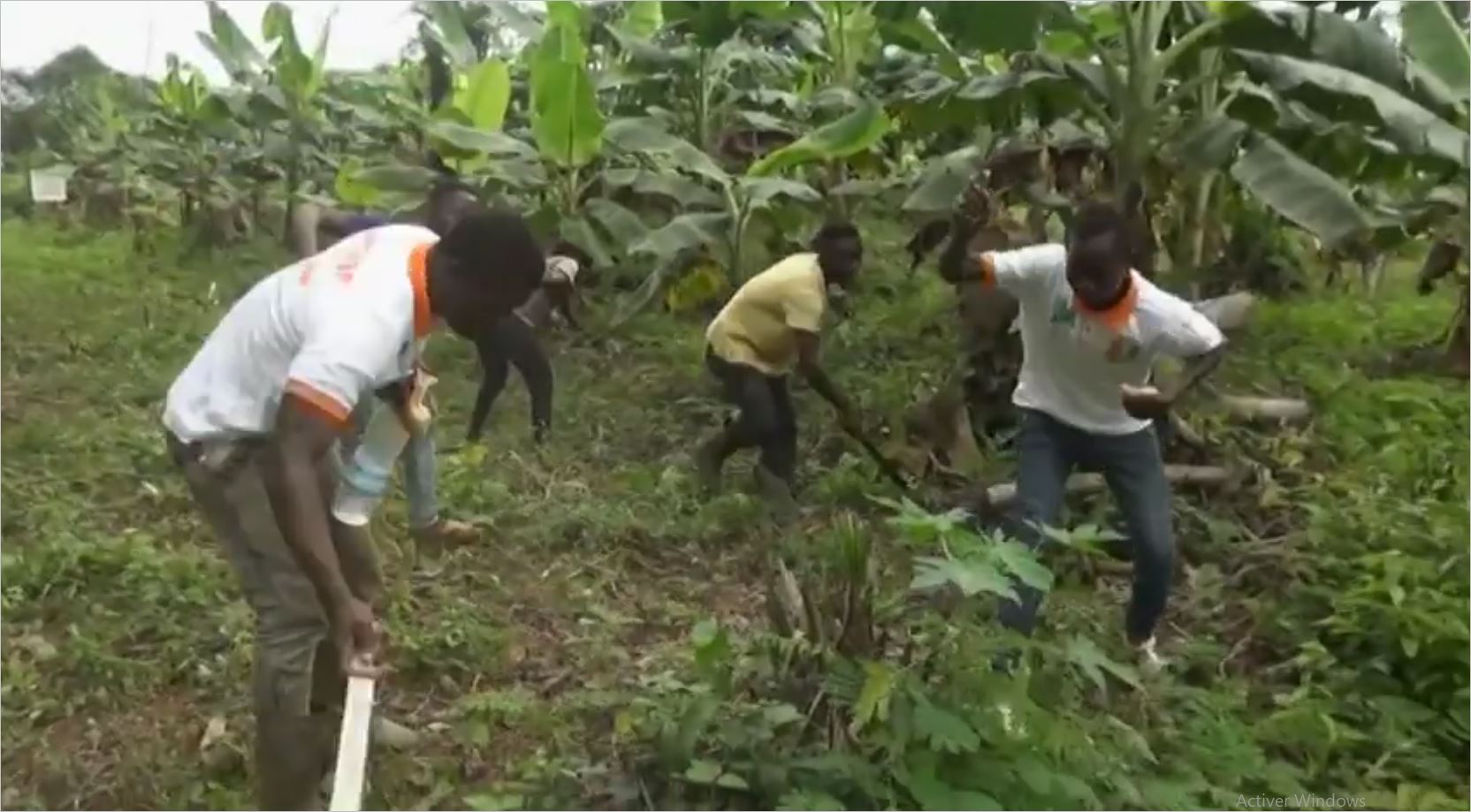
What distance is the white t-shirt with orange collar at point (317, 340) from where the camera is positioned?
1.67 m

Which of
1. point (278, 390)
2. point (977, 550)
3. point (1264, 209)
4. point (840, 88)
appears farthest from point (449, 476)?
point (1264, 209)

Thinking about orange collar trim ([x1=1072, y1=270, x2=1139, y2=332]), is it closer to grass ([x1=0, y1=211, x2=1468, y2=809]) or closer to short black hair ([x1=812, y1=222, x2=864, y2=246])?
grass ([x1=0, y1=211, x2=1468, y2=809])

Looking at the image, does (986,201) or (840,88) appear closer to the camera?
(986,201)

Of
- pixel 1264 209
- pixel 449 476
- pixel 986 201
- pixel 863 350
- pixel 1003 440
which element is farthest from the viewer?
pixel 1264 209

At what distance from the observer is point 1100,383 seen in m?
2.54

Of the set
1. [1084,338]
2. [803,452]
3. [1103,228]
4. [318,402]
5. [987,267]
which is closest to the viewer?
[318,402]

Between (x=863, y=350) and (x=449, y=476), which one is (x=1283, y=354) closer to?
(x=863, y=350)

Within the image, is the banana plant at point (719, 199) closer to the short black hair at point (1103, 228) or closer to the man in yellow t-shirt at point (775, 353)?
the man in yellow t-shirt at point (775, 353)

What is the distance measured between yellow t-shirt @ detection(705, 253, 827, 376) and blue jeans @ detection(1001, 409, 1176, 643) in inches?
26.6

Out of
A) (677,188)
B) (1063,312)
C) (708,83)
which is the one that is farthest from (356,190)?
(1063,312)

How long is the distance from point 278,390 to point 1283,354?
9.56 ft

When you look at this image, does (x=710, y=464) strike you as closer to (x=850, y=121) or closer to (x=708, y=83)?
(x=850, y=121)

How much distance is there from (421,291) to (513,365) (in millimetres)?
1525

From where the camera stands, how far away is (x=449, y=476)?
9.85 ft
